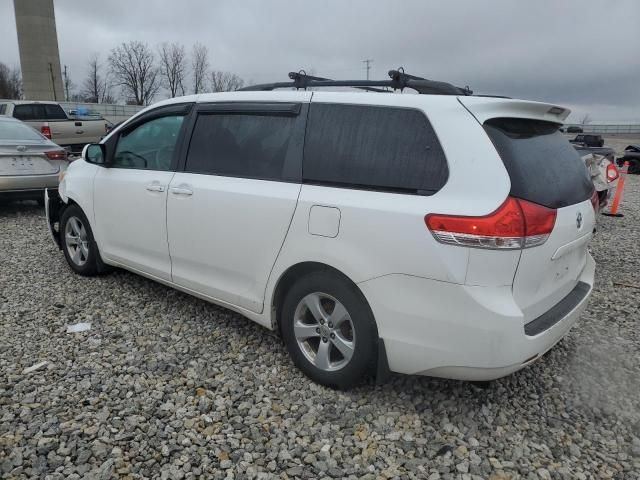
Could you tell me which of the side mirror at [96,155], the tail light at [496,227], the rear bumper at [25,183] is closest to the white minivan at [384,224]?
the tail light at [496,227]

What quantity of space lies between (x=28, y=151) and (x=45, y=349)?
519cm

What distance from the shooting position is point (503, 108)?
8.36 feet

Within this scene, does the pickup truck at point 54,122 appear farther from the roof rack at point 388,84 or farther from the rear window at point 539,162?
the rear window at point 539,162

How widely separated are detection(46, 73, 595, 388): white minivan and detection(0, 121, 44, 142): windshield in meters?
5.35

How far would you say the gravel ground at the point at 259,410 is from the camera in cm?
241

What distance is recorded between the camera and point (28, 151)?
7480mm

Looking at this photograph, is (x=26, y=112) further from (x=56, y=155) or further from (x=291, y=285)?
(x=291, y=285)

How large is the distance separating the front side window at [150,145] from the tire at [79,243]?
78 centimetres

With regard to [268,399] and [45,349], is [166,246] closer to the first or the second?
[45,349]

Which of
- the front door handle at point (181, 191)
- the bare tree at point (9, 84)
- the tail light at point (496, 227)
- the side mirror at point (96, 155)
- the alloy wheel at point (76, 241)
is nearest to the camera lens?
the tail light at point (496, 227)

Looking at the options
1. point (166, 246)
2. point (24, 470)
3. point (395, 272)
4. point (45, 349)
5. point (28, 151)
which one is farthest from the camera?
point (28, 151)

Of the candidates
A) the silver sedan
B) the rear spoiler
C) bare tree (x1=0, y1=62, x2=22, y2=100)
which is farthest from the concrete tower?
the rear spoiler

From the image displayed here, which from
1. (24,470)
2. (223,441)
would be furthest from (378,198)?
(24,470)

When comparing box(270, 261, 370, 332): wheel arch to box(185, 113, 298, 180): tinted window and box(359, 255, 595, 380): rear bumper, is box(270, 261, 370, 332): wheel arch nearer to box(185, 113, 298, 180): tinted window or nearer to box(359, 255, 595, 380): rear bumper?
box(359, 255, 595, 380): rear bumper
